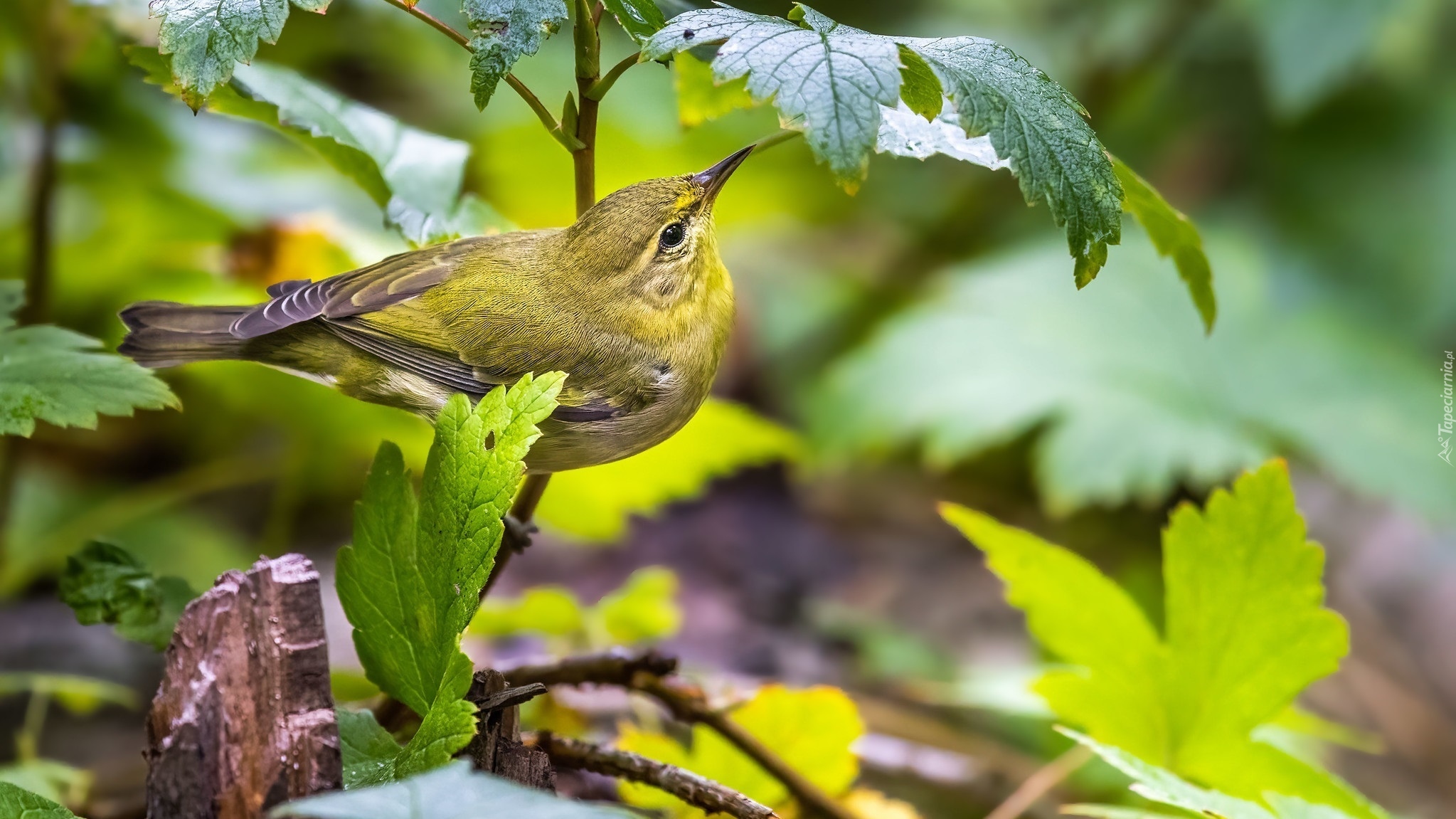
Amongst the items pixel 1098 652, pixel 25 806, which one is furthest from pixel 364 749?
pixel 1098 652

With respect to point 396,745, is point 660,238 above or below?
above

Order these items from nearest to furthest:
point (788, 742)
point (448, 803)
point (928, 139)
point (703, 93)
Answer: point (448, 803) < point (928, 139) < point (703, 93) < point (788, 742)

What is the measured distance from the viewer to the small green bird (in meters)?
1.71

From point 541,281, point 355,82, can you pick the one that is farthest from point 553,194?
point 541,281

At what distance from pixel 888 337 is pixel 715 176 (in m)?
2.70

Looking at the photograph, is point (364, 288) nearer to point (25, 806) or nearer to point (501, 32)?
point (501, 32)

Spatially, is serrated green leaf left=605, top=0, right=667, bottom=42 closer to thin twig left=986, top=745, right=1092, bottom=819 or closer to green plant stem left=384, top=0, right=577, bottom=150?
green plant stem left=384, top=0, right=577, bottom=150

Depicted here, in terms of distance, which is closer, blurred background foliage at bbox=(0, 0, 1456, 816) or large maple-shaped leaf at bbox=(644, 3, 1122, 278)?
large maple-shaped leaf at bbox=(644, 3, 1122, 278)

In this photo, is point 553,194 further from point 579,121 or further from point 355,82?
point 579,121

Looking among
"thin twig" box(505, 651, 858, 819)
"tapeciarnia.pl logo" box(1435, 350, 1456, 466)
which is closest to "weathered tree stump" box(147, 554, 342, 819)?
"thin twig" box(505, 651, 858, 819)

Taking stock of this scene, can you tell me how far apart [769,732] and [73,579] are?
44.3 inches

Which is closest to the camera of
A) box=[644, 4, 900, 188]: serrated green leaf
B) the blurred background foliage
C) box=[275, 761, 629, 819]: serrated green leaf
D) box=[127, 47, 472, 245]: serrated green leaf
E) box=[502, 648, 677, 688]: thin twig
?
box=[275, 761, 629, 819]: serrated green leaf

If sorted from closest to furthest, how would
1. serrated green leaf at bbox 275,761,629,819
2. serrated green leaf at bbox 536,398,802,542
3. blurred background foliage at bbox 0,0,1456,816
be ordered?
serrated green leaf at bbox 275,761,629,819 < serrated green leaf at bbox 536,398,802,542 < blurred background foliage at bbox 0,0,1456,816

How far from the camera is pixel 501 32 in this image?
1.18m
